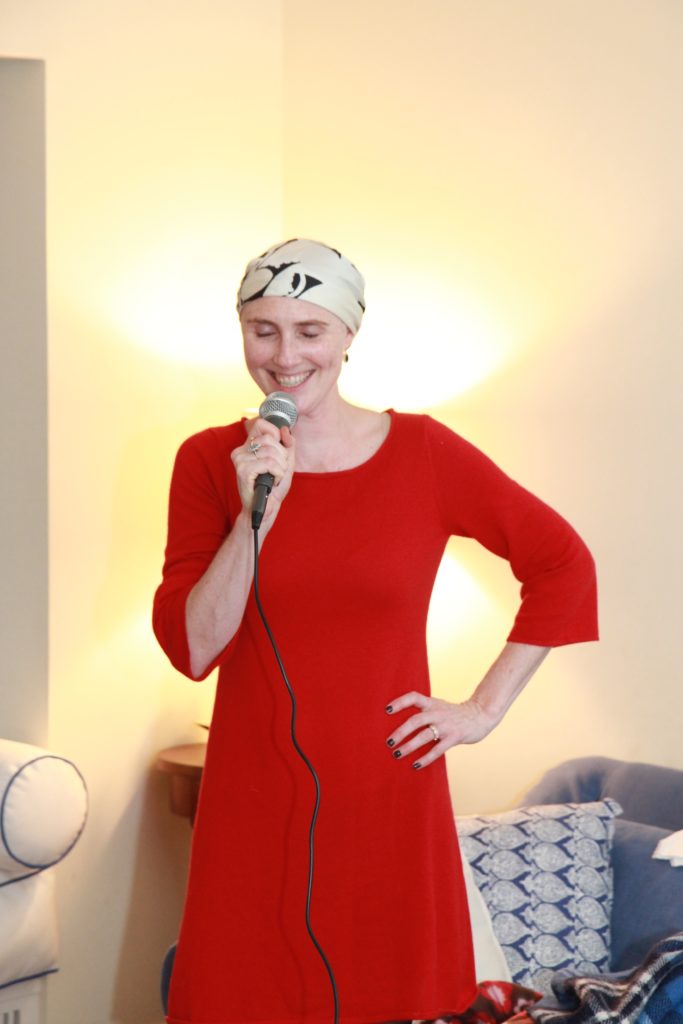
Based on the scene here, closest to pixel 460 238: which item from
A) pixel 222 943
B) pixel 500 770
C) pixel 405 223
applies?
pixel 405 223

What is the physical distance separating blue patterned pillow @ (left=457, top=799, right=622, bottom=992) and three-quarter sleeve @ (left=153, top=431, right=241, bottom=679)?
1068mm

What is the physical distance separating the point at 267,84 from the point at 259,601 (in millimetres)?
2280

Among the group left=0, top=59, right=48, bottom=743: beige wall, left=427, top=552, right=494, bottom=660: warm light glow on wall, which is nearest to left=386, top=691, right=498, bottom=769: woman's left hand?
left=427, top=552, right=494, bottom=660: warm light glow on wall

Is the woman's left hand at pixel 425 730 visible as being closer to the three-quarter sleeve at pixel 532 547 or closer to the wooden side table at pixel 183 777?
the three-quarter sleeve at pixel 532 547

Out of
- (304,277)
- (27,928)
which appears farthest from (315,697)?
(27,928)

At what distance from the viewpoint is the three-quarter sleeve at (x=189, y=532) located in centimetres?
154

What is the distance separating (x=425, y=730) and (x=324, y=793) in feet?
0.54

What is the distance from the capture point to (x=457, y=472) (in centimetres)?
167

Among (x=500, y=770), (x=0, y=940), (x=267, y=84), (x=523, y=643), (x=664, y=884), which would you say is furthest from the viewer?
(x=267, y=84)

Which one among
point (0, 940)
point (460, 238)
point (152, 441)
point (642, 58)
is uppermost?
point (642, 58)

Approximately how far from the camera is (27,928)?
104 inches

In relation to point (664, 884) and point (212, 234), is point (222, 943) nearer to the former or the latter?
point (664, 884)

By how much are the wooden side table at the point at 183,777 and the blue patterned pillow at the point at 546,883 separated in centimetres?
72

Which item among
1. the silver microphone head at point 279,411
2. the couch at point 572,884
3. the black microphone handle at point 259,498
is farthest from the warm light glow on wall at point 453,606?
the black microphone handle at point 259,498
